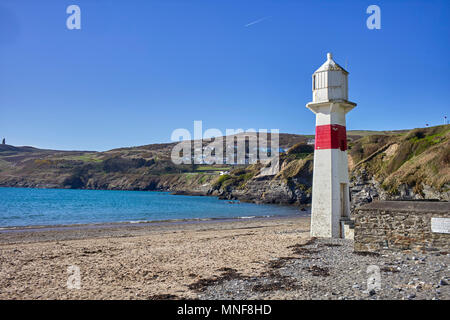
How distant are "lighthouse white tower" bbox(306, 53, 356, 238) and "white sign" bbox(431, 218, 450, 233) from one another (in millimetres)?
5164

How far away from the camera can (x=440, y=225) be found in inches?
Answer: 400

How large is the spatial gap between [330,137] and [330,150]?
0.56m

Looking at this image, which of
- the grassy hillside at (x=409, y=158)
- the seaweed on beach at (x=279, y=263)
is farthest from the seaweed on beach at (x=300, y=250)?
the grassy hillside at (x=409, y=158)

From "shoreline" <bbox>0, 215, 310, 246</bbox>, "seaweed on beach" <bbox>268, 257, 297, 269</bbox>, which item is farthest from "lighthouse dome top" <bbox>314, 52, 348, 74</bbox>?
"shoreline" <bbox>0, 215, 310, 246</bbox>

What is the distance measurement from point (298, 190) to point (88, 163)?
132 metres

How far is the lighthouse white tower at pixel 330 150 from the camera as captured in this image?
602 inches

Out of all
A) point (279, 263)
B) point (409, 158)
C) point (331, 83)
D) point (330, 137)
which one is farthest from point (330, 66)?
point (409, 158)

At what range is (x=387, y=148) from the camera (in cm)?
4978

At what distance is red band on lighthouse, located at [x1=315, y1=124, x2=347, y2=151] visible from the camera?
15273mm

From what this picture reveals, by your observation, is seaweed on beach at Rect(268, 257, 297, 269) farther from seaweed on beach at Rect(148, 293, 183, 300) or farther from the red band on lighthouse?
the red band on lighthouse

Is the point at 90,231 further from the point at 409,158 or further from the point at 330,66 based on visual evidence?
the point at 409,158
